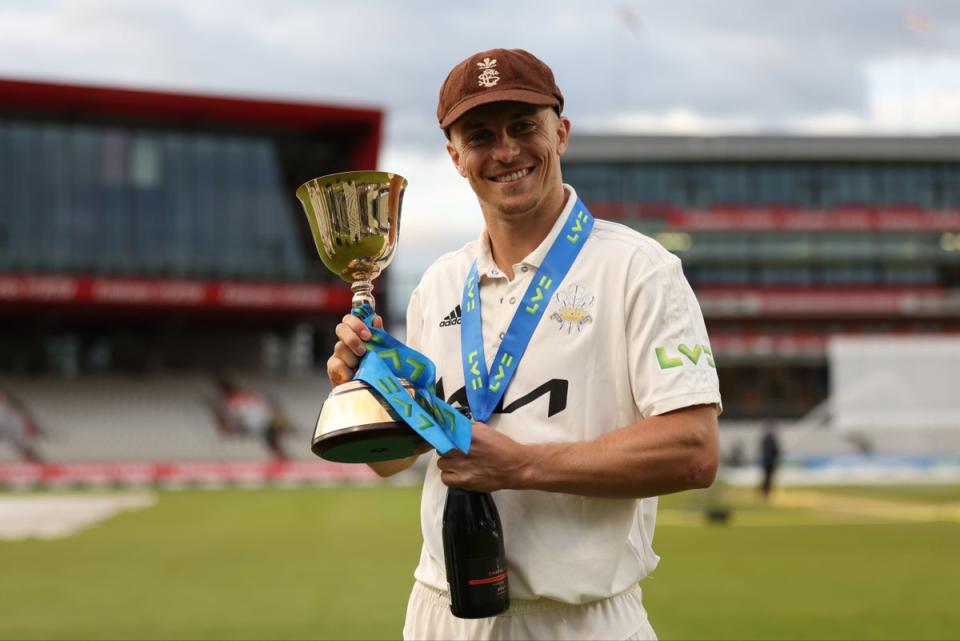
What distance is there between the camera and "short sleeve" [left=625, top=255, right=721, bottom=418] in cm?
228

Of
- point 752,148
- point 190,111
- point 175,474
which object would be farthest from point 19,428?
point 752,148

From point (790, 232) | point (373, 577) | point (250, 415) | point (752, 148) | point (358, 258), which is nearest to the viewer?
point (358, 258)

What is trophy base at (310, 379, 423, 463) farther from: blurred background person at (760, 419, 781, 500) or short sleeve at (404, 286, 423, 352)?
blurred background person at (760, 419, 781, 500)

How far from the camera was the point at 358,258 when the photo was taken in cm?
266

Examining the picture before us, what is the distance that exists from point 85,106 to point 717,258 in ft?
106

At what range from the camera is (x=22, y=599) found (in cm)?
977

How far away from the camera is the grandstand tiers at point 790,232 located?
52219mm

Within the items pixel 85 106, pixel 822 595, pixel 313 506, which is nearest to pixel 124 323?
pixel 85 106

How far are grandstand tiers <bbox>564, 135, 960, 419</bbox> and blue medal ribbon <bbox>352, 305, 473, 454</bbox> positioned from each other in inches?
1950

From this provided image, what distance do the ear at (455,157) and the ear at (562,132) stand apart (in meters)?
0.25

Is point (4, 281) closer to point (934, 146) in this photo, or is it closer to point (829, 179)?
point (829, 179)

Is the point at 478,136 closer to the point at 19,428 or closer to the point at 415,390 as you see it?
the point at 415,390

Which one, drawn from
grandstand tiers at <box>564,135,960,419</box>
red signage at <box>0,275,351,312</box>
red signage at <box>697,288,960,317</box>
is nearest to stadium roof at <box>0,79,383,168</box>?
red signage at <box>0,275,351,312</box>

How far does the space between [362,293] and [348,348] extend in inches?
7.9
